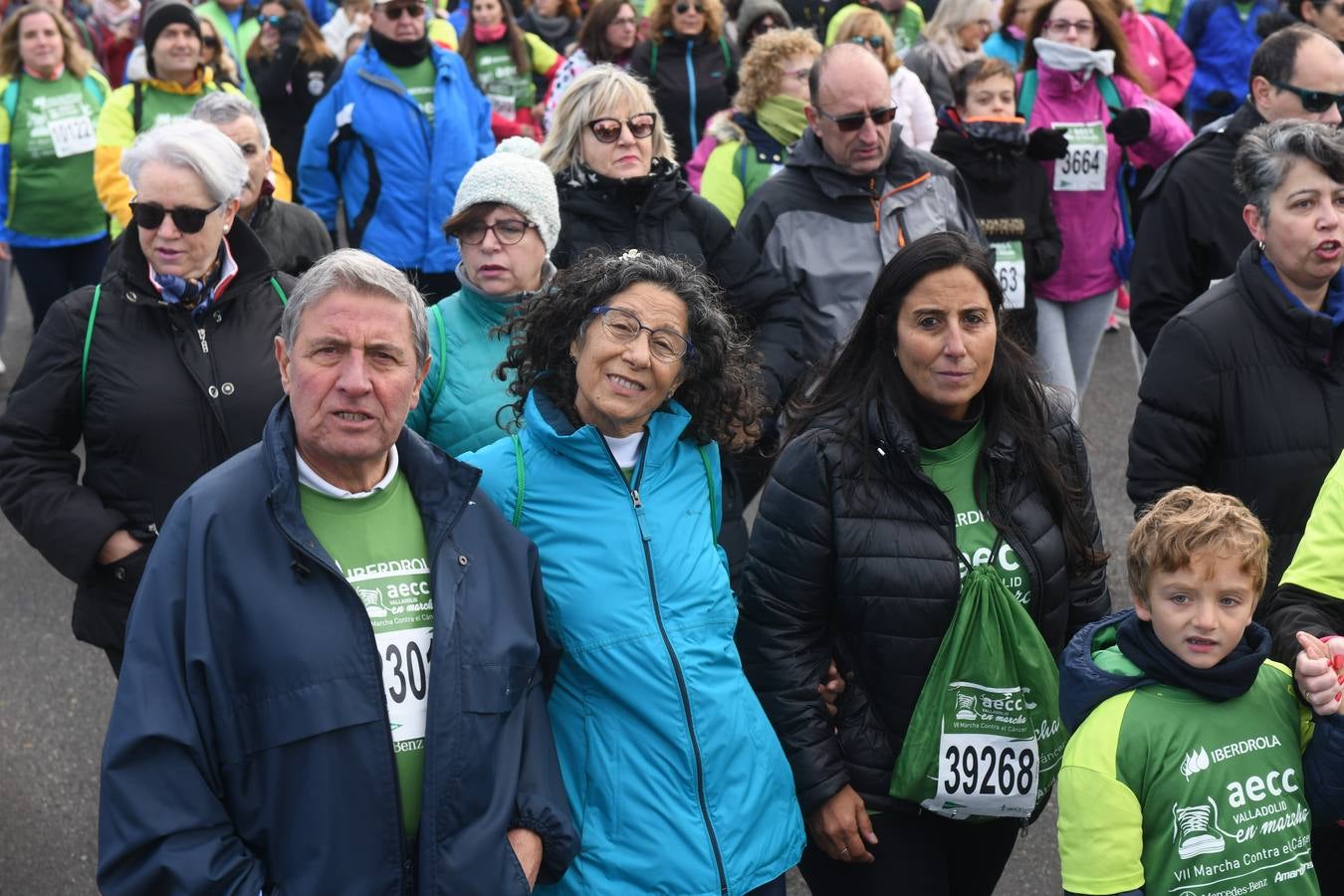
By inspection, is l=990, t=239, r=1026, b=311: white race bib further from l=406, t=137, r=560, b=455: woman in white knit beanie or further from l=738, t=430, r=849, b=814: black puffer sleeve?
l=738, t=430, r=849, b=814: black puffer sleeve

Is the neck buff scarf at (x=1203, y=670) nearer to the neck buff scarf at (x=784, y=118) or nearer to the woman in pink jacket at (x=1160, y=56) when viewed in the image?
the neck buff scarf at (x=784, y=118)

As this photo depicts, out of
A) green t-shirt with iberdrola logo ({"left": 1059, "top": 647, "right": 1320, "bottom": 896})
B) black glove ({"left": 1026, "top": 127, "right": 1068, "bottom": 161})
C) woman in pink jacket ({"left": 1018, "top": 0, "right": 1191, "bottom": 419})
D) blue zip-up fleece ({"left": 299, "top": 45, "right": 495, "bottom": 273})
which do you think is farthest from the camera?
blue zip-up fleece ({"left": 299, "top": 45, "right": 495, "bottom": 273})

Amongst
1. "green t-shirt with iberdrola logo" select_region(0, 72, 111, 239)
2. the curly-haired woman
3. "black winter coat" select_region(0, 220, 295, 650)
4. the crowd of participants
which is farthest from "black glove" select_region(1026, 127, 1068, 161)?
"green t-shirt with iberdrola logo" select_region(0, 72, 111, 239)

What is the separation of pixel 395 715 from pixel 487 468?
629mm

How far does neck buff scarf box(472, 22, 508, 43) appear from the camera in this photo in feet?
34.0

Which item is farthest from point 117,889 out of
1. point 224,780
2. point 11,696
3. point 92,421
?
point 11,696

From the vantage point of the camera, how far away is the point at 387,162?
757cm

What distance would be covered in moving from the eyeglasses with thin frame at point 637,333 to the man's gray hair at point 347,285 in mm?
485

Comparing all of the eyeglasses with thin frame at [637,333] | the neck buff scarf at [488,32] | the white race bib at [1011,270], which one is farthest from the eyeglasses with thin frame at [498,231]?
the neck buff scarf at [488,32]

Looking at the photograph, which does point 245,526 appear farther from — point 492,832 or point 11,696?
point 11,696

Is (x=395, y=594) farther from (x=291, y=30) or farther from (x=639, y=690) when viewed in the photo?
(x=291, y=30)

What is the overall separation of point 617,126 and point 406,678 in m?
2.88

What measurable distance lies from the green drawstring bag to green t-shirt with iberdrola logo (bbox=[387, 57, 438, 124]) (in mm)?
5083

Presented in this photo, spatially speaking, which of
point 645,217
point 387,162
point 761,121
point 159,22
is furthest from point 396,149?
point 645,217
